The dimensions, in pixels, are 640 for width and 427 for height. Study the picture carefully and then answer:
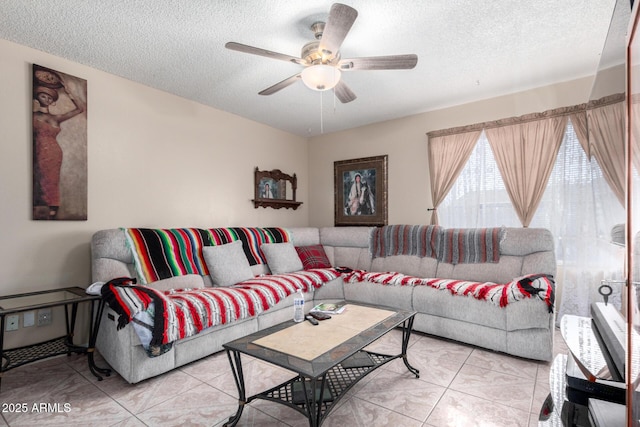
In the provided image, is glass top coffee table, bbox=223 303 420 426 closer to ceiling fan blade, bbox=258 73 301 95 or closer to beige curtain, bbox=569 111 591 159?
ceiling fan blade, bbox=258 73 301 95

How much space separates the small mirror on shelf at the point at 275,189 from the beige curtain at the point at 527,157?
288cm

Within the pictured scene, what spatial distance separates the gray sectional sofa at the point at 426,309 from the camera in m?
2.28

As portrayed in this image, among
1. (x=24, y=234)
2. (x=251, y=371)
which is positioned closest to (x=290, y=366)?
(x=251, y=371)

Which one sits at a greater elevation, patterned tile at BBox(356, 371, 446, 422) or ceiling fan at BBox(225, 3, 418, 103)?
ceiling fan at BBox(225, 3, 418, 103)

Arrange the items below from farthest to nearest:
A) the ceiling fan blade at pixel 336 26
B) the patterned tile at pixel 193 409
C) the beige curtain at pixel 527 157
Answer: the beige curtain at pixel 527 157 → the patterned tile at pixel 193 409 → the ceiling fan blade at pixel 336 26

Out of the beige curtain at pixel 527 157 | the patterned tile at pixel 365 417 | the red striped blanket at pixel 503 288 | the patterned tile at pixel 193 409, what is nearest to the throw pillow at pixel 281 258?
the red striped blanket at pixel 503 288

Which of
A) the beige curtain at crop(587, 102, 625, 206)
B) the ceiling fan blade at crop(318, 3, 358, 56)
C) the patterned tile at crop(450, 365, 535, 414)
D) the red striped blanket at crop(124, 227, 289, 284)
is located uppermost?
the ceiling fan blade at crop(318, 3, 358, 56)

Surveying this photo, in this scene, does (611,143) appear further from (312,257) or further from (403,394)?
(312,257)

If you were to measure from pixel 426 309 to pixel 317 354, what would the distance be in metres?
1.75

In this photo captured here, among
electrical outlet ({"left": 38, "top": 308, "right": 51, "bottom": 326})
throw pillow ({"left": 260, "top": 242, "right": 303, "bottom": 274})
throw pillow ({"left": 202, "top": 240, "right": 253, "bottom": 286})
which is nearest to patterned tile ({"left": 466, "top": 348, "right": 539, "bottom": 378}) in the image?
throw pillow ({"left": 260, "top": 242, "right": 303, "bottom": 274})

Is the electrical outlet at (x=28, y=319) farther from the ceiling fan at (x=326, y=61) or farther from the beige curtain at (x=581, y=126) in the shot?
the beige curtain at (x=581, y=126)

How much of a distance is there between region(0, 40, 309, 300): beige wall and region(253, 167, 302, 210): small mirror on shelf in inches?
4.1

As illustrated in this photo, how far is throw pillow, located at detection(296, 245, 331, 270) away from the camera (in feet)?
13.1

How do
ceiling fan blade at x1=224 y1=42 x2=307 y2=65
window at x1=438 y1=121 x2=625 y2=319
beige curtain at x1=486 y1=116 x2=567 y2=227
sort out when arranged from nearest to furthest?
1. ceiling fan blade at x1=224 y1=42 x2=307 y2=65
2. window at x1=438 y1=121 x2=625 y2=319
3. beige curtain at x1=486 y1=116 x2=567 y2=227
